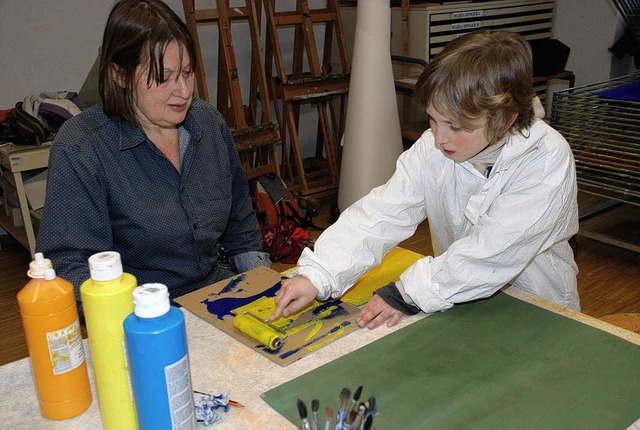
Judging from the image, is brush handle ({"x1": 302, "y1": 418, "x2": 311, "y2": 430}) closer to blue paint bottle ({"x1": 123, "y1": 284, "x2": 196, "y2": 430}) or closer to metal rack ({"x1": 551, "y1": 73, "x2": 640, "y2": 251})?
blue paint bottle ({"x1": 123, "y1": 284, "x2": 196, "y2": 430})

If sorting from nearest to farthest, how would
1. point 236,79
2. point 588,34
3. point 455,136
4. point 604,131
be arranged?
point 455,136, point 604,131, point 236,79, point 588,34

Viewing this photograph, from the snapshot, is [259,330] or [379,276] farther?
[379,276]

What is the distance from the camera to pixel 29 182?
302cm

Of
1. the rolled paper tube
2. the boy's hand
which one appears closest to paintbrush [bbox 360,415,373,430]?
the rolled paper tube

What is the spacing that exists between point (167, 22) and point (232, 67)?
2.19 metres

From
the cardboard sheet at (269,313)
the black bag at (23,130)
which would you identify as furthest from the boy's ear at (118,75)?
the black bag at (23,130)

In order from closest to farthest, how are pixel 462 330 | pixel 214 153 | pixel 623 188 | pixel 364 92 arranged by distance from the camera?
pixel 462 330 < pixel 214 153 < pixel 623 188 < pixel 364 92

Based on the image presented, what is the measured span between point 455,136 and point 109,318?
0.76m

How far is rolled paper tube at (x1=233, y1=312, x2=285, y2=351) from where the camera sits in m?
1.12

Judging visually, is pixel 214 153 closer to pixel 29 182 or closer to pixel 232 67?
pixel 29 182

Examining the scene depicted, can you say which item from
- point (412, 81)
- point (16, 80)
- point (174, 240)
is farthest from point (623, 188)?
point (16, 80)

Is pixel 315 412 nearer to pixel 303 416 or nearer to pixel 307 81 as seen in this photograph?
pixel 303 416

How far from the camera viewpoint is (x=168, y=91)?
55.1 inches

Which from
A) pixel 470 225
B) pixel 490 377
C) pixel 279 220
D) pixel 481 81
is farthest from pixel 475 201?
pixel 279 220
